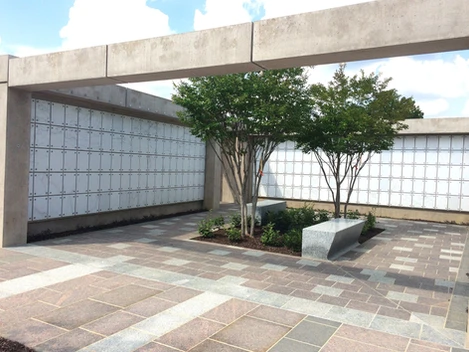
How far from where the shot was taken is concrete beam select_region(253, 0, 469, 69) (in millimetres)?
4477

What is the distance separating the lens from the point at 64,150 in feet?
32.1

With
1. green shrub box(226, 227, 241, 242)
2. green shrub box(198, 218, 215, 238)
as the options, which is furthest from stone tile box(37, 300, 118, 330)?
green shrub box(198, 218, 215, 238)

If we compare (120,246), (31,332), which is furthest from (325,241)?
(31,332)

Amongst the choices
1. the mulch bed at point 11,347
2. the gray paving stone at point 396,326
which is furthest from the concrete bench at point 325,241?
the mulch bed at point 11,347

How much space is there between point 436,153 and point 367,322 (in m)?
11.7

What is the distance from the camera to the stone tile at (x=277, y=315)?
4824 millimetres

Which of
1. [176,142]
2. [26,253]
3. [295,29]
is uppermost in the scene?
[295,29]

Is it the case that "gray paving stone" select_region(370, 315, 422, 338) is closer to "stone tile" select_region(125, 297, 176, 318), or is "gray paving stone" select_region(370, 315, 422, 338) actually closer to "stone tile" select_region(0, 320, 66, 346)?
"stone tile" select_region(125, 297, 176, 318)

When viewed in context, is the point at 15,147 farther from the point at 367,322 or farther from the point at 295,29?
the point at 367,322

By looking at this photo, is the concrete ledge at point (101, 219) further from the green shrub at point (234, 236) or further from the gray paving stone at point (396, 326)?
the gray paving stone at point (396, 326)

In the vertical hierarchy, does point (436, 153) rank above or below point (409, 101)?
below

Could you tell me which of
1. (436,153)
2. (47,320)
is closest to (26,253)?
(47,320)

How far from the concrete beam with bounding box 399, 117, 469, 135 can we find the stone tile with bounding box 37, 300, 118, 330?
13.0 m

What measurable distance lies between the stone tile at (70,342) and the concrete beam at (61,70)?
14.1 ft
